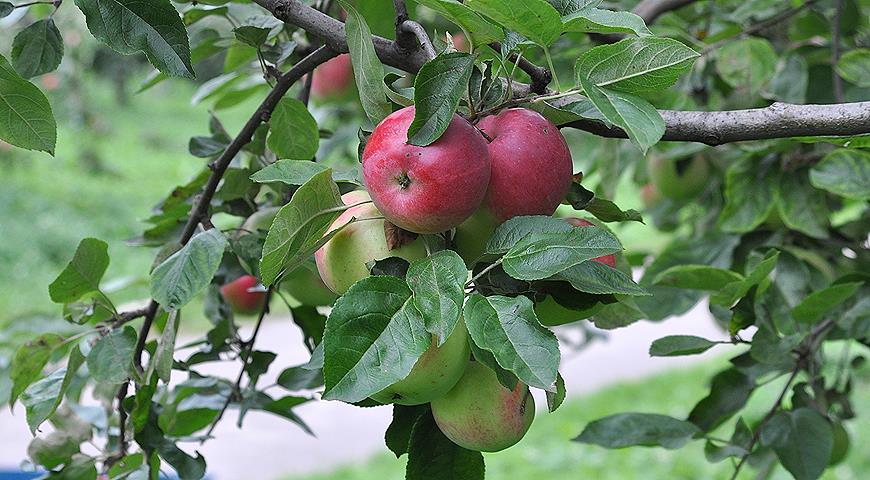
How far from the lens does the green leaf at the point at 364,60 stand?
0.57 m

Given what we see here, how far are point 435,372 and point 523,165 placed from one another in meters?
0.13

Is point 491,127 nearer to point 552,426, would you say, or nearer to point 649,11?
point 649,11

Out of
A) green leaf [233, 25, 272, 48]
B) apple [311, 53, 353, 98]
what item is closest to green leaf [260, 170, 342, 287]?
green leaf [233, 25, 272, 48]

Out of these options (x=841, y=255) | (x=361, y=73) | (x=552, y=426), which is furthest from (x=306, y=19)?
(x=552, y=426)

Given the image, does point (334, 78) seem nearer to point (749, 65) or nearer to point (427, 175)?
point (749, 65)

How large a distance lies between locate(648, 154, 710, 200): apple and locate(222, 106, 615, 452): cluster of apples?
69 cm

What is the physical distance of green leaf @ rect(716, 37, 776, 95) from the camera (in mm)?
1108

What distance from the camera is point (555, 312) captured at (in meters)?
0.62

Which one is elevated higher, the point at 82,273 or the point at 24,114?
the point at 24,114

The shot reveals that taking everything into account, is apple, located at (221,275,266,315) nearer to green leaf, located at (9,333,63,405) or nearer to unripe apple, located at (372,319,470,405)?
green leaf, located at (9,333,63,405)

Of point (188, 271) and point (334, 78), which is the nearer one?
point (188, 271)

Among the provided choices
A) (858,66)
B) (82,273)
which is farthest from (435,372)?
(858,66)

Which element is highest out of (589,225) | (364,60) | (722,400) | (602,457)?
(364,60)

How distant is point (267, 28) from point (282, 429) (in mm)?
3385
